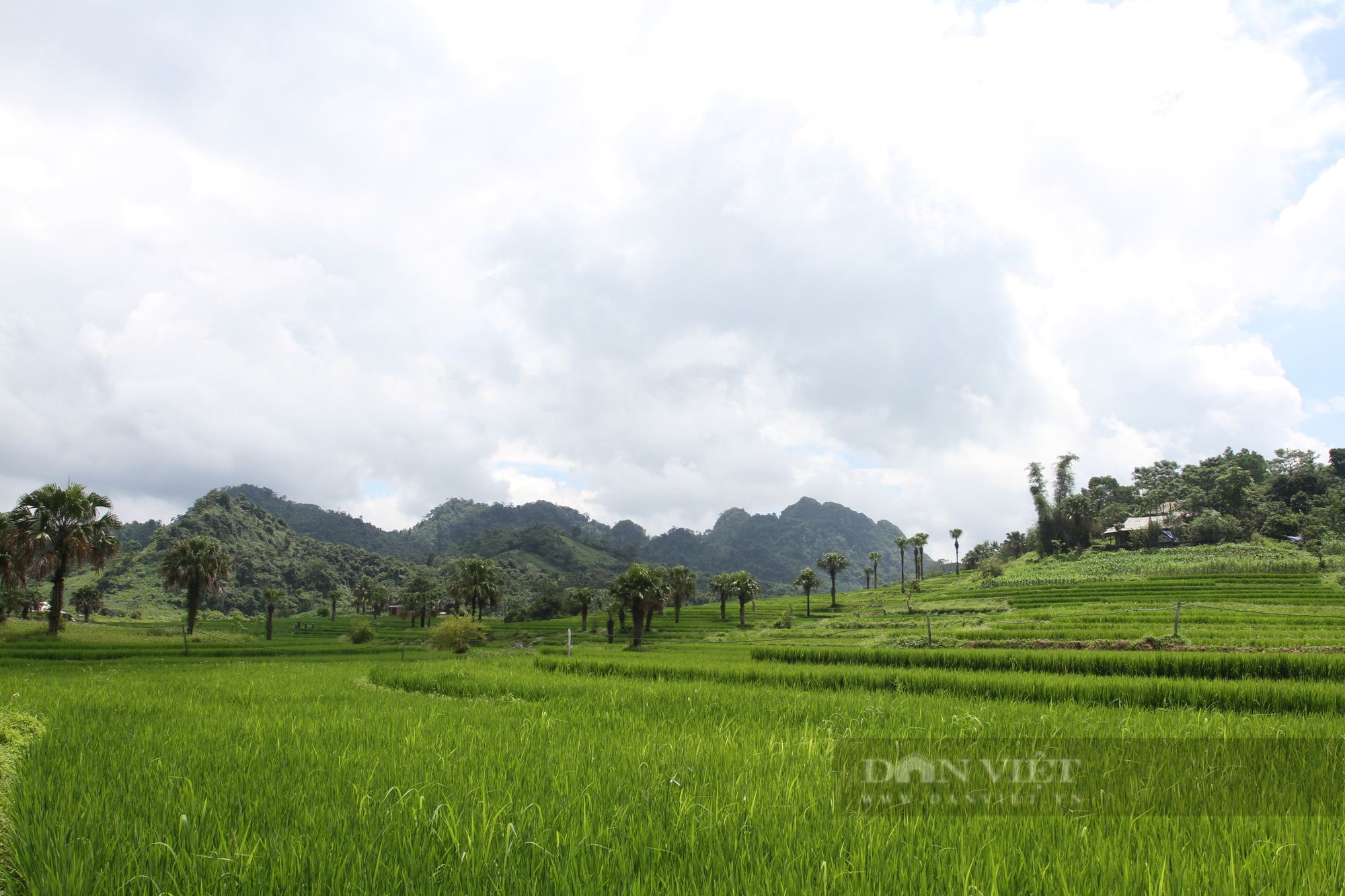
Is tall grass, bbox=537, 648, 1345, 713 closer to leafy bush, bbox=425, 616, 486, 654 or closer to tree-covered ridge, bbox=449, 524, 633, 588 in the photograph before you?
leafy bush, bbox=425, 616, 486, 654

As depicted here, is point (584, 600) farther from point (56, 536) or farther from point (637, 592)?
point (56, 536)

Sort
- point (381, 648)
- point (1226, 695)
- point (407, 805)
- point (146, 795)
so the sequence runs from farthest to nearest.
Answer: point (381, 648) → point (1226, 695) → point (146, 795) → point (407, 805)

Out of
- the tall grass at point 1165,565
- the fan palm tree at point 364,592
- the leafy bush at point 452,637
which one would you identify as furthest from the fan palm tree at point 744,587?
the fan palm tree at point 364,592

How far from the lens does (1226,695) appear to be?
1338 cm

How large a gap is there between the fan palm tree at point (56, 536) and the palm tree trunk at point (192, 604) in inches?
371

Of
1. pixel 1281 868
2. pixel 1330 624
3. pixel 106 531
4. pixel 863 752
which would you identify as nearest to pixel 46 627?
pixel 106 531

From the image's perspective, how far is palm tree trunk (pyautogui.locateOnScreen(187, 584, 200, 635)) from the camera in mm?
47888

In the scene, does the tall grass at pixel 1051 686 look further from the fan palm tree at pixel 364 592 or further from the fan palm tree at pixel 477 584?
the fan palm tree at pixel 364 592

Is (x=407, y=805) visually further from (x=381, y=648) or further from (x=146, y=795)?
(x=381, y=648)

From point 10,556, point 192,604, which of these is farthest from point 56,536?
point 192,604

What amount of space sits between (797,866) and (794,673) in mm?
17216

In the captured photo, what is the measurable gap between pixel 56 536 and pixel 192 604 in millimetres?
13108

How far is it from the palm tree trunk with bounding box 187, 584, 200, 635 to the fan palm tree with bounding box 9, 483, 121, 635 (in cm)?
941

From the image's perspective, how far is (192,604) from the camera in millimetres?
48625
